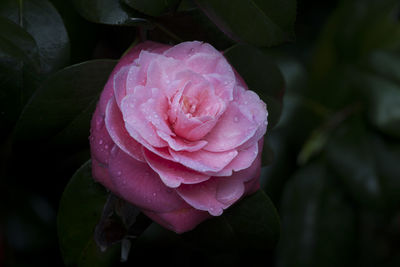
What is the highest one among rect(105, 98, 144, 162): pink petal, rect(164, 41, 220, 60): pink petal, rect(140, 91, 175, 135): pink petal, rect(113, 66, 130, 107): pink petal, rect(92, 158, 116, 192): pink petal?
rect(164, 41, 220, 60): pink petal

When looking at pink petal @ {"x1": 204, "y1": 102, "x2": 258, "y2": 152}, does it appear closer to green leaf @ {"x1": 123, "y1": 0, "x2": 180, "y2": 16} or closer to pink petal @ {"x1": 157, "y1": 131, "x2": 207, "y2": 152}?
pink petal @ {"x1": 157, "y1": 131, "x2": 207, "y2": 152}

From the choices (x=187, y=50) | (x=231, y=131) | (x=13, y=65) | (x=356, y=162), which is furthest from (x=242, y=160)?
(x=356, y=162)

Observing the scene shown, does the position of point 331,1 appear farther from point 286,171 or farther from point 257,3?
point 257,3

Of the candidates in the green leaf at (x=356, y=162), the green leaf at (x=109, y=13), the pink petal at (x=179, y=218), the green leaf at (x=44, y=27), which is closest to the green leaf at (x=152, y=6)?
the green leaf at (x=109, y=13)

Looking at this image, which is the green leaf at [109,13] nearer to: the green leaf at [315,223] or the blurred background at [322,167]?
the blurred background at [322,167]

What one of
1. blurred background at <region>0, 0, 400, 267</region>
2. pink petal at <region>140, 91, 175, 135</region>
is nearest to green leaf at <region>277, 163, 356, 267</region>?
blurred background at <region>0, 0, 400, 267</region>
